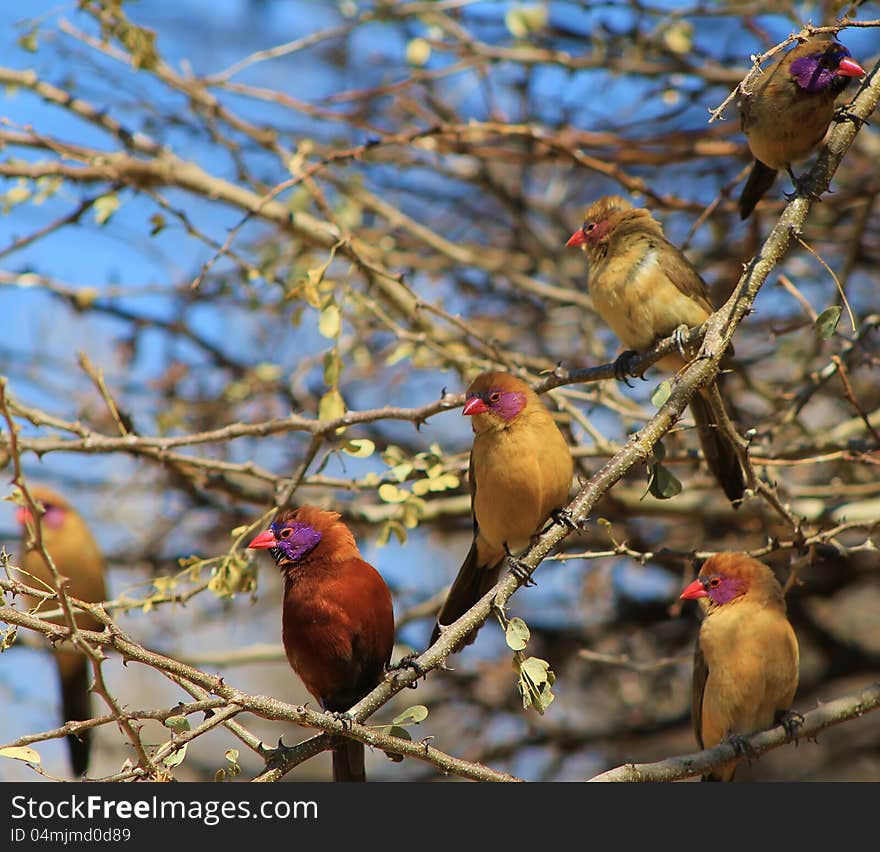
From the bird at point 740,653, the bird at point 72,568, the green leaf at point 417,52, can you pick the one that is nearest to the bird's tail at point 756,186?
the bird at point 740,653

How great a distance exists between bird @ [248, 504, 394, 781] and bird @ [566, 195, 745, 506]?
1.29m

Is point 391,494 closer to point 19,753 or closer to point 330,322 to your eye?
point 330,322

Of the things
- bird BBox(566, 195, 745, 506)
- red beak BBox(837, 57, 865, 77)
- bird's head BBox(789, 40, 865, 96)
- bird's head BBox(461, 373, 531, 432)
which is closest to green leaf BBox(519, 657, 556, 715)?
bird's head BBox(461, 373, 531, 432)

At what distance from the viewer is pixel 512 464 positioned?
362 centimetres

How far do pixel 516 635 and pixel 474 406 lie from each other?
1046mm

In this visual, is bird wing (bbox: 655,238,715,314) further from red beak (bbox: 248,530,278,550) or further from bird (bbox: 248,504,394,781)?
red beak (bbox: 248,530,278,550)

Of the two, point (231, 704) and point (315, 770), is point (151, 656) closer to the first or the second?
point (231, 704)

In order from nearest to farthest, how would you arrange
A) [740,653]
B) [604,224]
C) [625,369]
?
[625,369] < [740,653] < [604,224]

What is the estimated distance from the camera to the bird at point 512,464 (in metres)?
3.60

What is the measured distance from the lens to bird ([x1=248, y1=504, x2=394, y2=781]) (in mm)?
3670

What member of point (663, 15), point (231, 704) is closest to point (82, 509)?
point (663, 15)

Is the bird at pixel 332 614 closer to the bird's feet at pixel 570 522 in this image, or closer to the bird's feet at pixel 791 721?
the bird's feet at pixel 570 522

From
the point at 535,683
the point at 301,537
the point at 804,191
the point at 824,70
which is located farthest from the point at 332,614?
the point at 824,70

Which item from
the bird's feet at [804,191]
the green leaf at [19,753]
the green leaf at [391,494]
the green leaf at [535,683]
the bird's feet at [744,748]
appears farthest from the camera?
the green leaf at [391,494]
